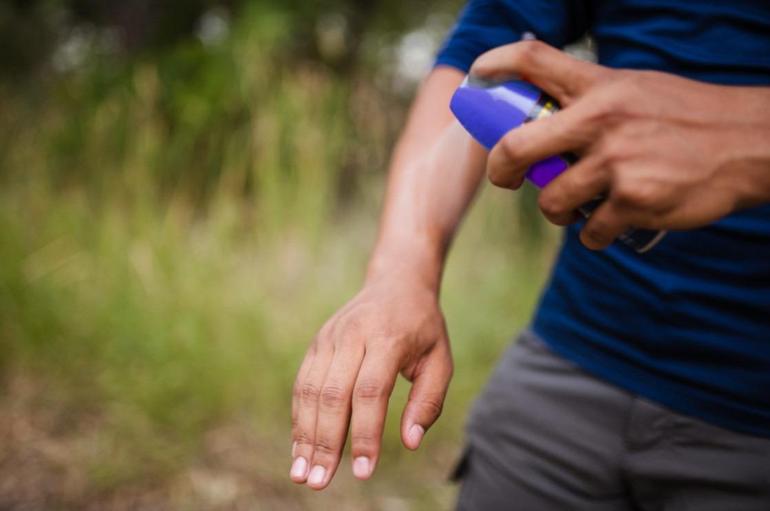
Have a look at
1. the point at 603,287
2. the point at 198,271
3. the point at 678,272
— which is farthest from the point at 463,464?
the point at 198,271

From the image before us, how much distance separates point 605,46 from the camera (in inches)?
40.8

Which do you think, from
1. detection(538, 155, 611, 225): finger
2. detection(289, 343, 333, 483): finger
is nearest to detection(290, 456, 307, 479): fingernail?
detection(289, 343, 333, 483): finger

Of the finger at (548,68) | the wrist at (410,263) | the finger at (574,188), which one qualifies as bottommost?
the wrist at (410,263)

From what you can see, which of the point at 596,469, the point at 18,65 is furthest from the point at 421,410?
the point at 18,65

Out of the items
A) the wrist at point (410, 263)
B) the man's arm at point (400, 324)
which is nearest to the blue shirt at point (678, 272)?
the man's arm at point (400, 324)

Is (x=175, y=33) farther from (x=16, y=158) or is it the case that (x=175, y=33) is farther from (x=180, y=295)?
(x=180, y=295)

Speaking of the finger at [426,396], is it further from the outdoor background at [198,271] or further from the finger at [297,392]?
the outdoor background at [198,271]

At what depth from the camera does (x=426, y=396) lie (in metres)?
0.76

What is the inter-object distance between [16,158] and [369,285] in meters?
3.33

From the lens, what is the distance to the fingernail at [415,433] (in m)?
0.73

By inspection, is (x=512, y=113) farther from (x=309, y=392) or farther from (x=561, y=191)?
(x=309, y=392)

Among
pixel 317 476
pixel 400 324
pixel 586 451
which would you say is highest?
pixel 400 324

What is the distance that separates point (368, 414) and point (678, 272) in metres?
0.55

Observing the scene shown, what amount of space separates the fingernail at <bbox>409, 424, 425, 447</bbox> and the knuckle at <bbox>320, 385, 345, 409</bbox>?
0.31ft
